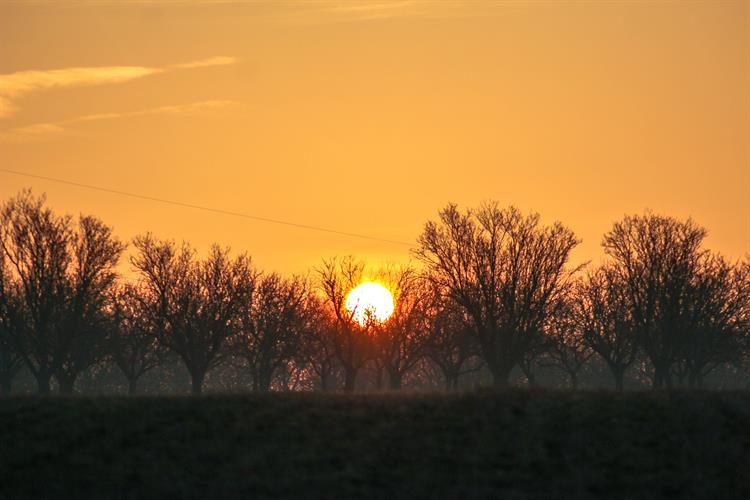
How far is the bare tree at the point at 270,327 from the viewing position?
254 ft

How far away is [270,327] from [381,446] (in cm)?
4837

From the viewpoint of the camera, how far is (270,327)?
78.4 meters

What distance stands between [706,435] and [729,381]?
91.1 meters

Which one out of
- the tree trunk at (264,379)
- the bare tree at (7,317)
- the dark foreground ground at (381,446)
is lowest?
the dark foreground ground at (381,446)

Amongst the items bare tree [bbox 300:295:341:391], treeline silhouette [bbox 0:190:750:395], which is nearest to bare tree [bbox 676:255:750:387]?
treeline silhouette [bbox 0:190:750:395]

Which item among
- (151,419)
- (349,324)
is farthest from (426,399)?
(349,324)

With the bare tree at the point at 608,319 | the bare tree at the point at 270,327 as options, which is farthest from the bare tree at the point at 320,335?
the bare tree at the point at 608,319

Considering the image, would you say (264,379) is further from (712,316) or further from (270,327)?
(712,316)

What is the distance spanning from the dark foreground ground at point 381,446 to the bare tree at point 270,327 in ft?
133

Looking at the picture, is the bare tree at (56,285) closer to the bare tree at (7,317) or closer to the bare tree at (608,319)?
the bare tree at (7,317)

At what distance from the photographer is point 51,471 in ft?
96.0

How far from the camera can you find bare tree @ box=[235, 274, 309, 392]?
77.4 metres

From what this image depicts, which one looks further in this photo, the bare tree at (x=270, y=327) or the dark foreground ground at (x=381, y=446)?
the bare tree at (x=270, y=327)

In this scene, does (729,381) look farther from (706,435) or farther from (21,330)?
(706,435)
